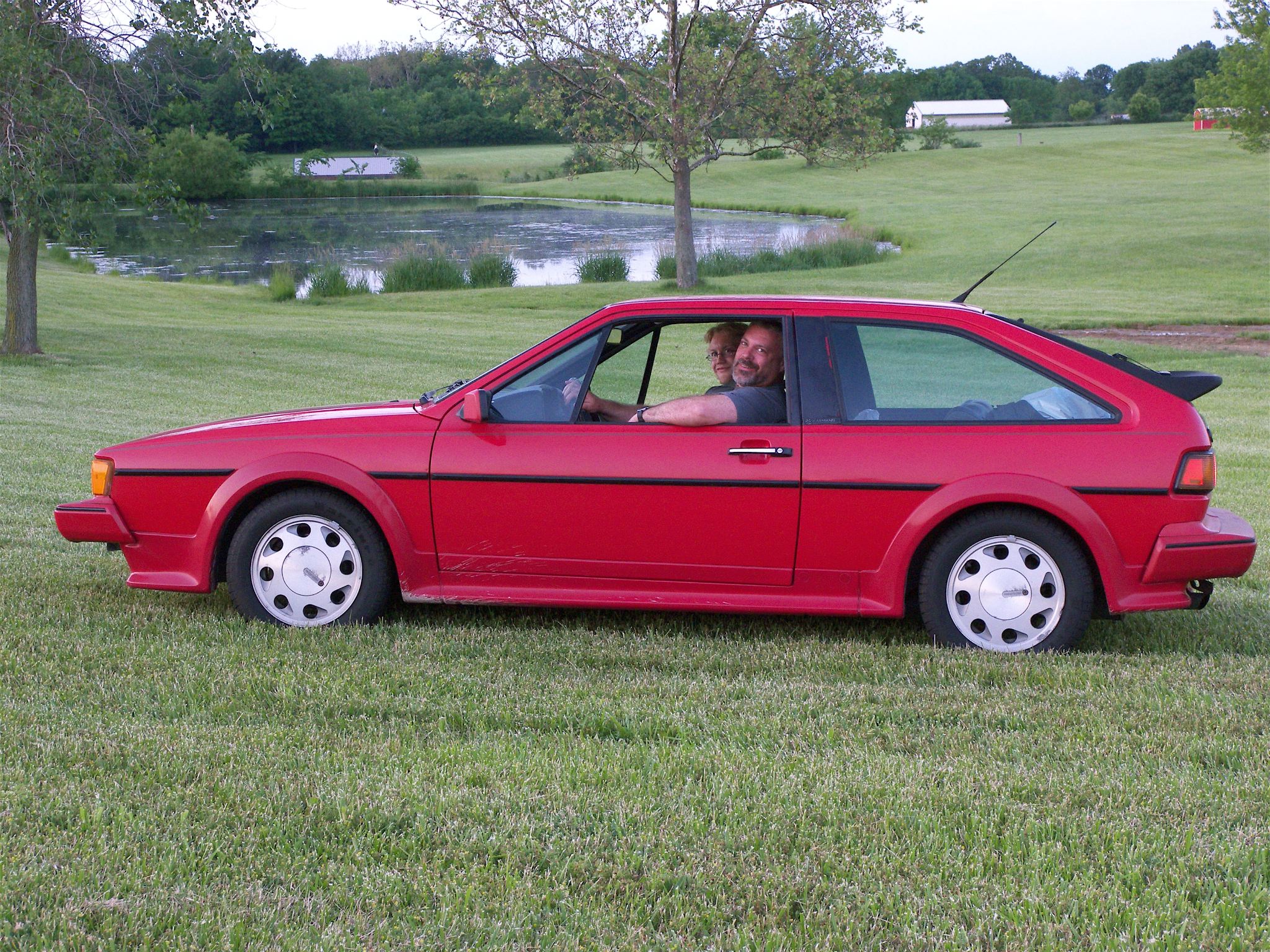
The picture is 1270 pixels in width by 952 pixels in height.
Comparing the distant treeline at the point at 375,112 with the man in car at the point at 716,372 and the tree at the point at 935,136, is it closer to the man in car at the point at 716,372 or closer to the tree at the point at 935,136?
the tree at the point at 935,136

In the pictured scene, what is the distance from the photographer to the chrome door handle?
16.8 ft

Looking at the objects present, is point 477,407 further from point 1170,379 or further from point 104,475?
point 1170,379

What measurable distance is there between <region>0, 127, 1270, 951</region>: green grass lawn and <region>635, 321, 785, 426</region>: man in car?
94 cm

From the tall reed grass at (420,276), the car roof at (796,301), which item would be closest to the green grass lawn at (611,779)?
the car roof at (796,301)

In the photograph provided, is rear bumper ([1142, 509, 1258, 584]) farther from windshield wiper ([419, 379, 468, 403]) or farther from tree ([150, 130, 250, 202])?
tree ([150, 130, 250, 202])

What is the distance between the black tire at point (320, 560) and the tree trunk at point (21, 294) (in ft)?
50.1

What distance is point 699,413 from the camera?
17.2 feet

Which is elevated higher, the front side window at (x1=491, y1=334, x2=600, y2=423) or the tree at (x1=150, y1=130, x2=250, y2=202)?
the tree at (x1=150, y1=130, x2=250, y2=202)

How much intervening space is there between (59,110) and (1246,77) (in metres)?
28.1

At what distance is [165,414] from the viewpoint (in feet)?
44.9

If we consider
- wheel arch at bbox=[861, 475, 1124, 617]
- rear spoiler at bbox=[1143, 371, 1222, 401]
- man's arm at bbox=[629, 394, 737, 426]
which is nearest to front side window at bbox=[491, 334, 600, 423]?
man's arm at bbox=[629, 394, 737, 426]

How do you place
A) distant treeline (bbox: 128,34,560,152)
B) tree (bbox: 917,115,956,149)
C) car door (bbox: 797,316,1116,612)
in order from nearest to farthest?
car door (bbox: 797,316,1116,612) < tree (bbox: 917,115,956,149) < distant treeline (bbox: 128,34,560,152)

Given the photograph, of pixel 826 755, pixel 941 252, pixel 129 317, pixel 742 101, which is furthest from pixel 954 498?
pixel 941 252

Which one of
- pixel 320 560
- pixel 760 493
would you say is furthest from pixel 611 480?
pixel 320 560
